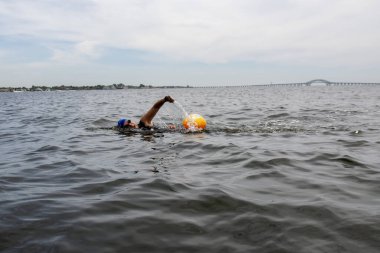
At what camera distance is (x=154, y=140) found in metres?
10.4

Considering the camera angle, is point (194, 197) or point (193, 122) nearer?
point (194, 197)

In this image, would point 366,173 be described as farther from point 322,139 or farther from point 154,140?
point 154,140

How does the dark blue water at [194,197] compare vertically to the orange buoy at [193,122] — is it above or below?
below

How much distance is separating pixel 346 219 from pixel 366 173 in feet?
7.79

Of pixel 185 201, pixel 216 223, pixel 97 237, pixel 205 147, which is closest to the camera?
pixel 97 237

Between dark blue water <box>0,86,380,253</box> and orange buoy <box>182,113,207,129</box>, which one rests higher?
orange buoy <box>182,113,207,129</box>

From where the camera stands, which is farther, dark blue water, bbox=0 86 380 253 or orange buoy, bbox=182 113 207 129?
orange buoy, bbox=182 113 207 129

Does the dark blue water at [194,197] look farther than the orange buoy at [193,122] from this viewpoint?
No

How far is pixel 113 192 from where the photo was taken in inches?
211

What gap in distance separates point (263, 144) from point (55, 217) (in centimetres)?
605

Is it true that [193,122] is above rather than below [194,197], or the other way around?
above

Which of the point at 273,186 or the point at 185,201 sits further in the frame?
the point at 273,186

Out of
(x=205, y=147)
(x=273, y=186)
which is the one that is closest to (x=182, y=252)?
(x=273, y=186)

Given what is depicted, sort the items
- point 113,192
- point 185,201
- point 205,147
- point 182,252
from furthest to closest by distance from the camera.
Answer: point 205,147 < point 113,192 < point 185,201 < point 182,252
